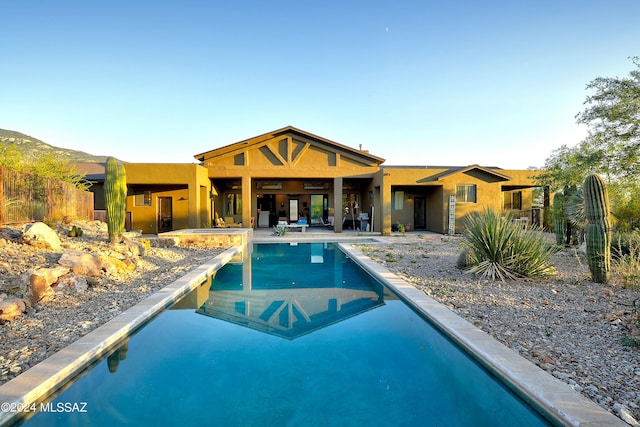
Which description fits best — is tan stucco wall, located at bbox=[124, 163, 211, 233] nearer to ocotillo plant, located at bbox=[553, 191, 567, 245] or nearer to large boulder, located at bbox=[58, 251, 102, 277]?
large boulder, located at bbox=[58, 251, 102, 277]

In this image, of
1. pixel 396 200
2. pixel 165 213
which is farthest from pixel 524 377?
pixel 165 213

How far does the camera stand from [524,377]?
9.38 ft

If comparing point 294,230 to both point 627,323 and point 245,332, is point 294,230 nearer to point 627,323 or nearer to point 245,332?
point 245,332

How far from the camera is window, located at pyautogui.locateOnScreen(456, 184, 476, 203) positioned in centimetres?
1764

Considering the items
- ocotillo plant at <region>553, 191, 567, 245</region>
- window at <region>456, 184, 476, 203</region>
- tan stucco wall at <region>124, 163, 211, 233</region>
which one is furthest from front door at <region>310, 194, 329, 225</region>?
ocotillo plant at <region>553, 191, 567, 245</region>

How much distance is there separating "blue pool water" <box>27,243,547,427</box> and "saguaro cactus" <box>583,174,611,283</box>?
416cm

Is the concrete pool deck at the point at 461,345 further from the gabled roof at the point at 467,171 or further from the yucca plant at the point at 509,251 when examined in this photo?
the gabled roof at the point at 467,171

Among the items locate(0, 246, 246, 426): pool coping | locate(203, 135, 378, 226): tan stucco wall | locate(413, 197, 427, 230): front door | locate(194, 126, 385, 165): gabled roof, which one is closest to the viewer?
locate(0, 246, 246, 426): pool coping

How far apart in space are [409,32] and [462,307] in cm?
1209

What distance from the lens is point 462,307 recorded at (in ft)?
16.4

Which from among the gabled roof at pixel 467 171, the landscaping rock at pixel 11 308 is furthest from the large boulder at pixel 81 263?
the gabled roof at pixel 467 171

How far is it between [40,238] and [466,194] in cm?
1818

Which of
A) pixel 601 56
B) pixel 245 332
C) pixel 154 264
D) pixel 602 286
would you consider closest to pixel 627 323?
pixel 602 286

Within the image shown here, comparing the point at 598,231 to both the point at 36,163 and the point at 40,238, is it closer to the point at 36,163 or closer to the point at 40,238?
the point at 40,238
